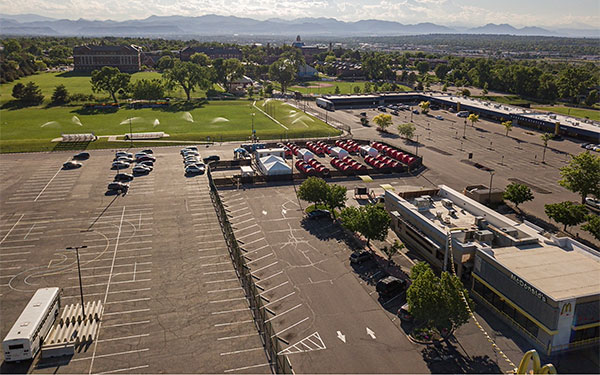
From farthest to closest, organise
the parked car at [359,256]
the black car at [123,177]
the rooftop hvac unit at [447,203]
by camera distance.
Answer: the black car at [123,177] → the rooftop hvac unit at [447,203] → the parked car at [359,256]

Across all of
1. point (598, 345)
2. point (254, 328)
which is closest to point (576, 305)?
point (598, 345)

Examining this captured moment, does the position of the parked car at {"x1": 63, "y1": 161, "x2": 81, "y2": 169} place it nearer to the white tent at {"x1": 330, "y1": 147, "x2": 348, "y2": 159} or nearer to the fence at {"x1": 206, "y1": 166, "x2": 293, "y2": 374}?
the fence at {"x1": 206, "y1": 166, "x2": 293, "y2": 374}

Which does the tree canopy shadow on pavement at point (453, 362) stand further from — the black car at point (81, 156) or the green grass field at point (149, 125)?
A: the green grass field at point (149, 125)

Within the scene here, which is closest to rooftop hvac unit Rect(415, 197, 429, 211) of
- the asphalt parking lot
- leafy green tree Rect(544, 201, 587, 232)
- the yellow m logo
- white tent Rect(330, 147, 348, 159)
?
leafy green tree Rect(544, 201, 587, 232)

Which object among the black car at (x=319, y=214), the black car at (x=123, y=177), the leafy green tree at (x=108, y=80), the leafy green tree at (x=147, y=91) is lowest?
the black car at (x=319, y=214)

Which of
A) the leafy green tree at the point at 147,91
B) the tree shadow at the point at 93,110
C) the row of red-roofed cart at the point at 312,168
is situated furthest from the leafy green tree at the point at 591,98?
the tree shadow at the point at 93,110
